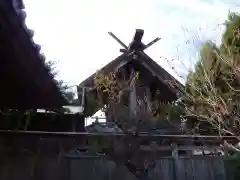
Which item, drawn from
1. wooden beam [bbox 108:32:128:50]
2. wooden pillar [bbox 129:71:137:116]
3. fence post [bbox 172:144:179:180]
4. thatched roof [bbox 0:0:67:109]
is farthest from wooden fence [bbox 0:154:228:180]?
wooden beam [bbox 108:32:128:50]

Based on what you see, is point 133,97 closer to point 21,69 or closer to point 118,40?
point 118,40

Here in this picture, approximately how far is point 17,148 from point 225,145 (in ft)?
13.4

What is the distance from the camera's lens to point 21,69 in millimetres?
3742

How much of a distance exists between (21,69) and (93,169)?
3.47m

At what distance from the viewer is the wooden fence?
6.15 meters

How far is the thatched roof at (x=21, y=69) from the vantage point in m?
2.82

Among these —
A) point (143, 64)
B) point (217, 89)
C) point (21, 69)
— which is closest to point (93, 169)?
point (21, 69)

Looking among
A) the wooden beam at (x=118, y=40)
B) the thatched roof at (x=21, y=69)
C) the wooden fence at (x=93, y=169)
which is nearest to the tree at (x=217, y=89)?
the wooden fence at (x=93, y=169)

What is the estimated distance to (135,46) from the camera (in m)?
13.1

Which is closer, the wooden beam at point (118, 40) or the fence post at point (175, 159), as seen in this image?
the fence post at point (175, 159)

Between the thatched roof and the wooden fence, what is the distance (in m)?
1.36

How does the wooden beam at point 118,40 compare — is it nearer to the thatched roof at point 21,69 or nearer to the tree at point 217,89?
the tree at point 217,89

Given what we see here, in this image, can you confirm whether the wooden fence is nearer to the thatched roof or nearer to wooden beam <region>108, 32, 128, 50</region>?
the thatched roof

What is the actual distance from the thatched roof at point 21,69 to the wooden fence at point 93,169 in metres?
1.36
